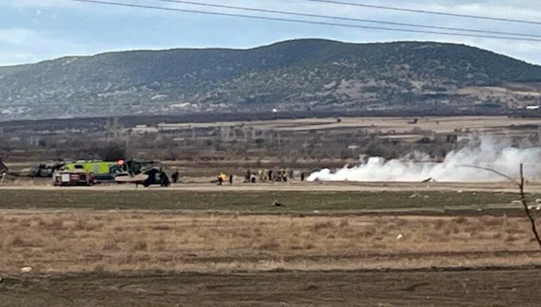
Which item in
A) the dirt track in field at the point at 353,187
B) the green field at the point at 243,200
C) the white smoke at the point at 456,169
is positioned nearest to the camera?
the green field at the point at 243,200

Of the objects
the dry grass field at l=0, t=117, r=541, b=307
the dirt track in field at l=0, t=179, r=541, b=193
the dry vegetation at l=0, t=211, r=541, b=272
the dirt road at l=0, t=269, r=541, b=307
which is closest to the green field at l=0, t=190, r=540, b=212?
the dry grass field at l=0, t=117, r=541, b=307

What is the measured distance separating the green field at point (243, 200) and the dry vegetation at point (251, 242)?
30.4 feet

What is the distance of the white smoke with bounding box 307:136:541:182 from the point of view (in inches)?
Result: 4466

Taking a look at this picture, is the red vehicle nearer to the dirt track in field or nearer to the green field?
the dirt track in field

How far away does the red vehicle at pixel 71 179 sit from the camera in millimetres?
108938

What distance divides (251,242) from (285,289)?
1591cm

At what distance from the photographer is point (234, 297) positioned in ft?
100

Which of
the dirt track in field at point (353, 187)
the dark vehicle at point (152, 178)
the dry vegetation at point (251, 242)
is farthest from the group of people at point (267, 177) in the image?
the dry vegetation at point (251, 242)

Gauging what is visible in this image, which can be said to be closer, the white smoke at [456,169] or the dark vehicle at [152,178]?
the dark vehicle at [152,178]

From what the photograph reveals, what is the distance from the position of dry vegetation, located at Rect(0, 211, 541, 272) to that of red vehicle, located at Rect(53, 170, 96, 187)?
143 feet

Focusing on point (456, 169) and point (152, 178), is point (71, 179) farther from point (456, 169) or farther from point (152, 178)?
point (456, 169)

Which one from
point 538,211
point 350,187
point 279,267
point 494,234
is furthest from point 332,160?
point 279,267

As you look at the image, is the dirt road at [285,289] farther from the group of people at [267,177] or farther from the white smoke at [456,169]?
the group of people at [267,177]

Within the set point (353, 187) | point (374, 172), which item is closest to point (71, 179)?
point (353, 187)
